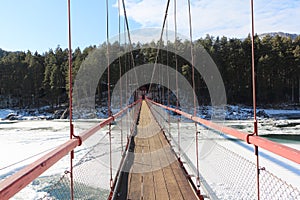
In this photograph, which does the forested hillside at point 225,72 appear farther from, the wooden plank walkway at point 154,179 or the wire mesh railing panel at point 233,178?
the wooden plank walkway at point 154,179

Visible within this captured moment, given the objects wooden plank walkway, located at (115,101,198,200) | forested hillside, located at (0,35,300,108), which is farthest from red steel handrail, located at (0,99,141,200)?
forested hillside, located at (0,35,300,108)

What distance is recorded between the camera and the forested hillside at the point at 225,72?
44.0 feet

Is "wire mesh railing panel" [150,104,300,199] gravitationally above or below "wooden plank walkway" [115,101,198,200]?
below

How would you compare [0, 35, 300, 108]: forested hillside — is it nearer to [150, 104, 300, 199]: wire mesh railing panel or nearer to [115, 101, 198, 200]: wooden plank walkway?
[150, 104, 300, 199]: wire mesh railing panel

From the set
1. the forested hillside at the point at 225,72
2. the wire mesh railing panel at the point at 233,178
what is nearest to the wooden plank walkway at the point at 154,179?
the wire mesh railing panel at the point at 233,178

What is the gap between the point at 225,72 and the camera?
18.0 metres

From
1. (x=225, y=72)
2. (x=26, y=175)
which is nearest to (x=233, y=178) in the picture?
(x=26, y=175)

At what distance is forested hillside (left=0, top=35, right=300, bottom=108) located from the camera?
13.4m

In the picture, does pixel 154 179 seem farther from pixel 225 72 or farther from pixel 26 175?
pixel 225 72

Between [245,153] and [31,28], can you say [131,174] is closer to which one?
[31,28]

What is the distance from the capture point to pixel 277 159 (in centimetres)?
390

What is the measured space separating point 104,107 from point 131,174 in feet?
65.4

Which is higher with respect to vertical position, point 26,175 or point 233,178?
point 26,175

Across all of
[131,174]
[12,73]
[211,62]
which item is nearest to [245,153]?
[131,174]
